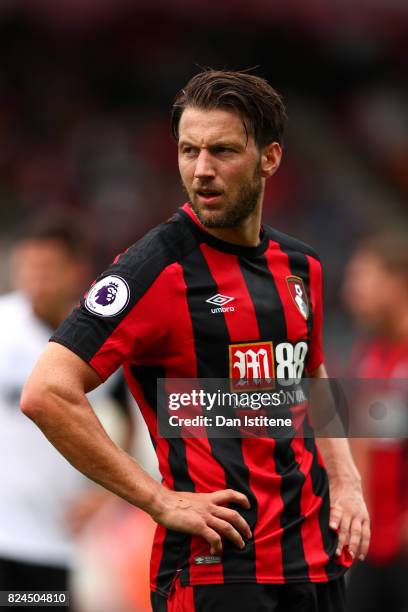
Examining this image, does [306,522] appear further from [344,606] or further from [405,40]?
[405,40]

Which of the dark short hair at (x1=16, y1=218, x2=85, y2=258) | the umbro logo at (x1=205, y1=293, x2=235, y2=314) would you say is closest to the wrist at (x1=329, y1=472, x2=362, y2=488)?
the umbro logo at (x1=205, y1=293, x2=235, y2=314)

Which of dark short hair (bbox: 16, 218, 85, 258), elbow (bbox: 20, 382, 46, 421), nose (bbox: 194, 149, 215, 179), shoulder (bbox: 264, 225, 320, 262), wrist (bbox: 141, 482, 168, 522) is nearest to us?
elbow (bbox: 20, 382, 46, 421)

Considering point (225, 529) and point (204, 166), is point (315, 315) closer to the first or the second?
point (204, 166)

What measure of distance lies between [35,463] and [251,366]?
237cm

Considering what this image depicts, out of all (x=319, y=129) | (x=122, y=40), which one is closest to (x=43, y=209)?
(x=122, y=40)

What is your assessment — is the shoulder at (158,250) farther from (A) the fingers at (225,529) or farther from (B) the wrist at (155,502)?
(A) the fingers at (225,529)

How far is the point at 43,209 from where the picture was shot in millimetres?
13797

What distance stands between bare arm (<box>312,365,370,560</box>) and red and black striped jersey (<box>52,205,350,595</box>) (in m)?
0.05

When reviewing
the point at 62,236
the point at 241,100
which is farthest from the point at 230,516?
the point at 62,236

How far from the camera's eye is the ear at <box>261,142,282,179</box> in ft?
11.1

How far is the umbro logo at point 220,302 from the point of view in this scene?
3242 mm

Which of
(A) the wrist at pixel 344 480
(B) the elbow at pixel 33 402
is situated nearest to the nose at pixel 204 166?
(B) the elbow at pixel 33 402

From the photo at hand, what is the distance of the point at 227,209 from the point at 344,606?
1297 millimetres

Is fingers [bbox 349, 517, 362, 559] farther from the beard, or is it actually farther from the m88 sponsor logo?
the beard
